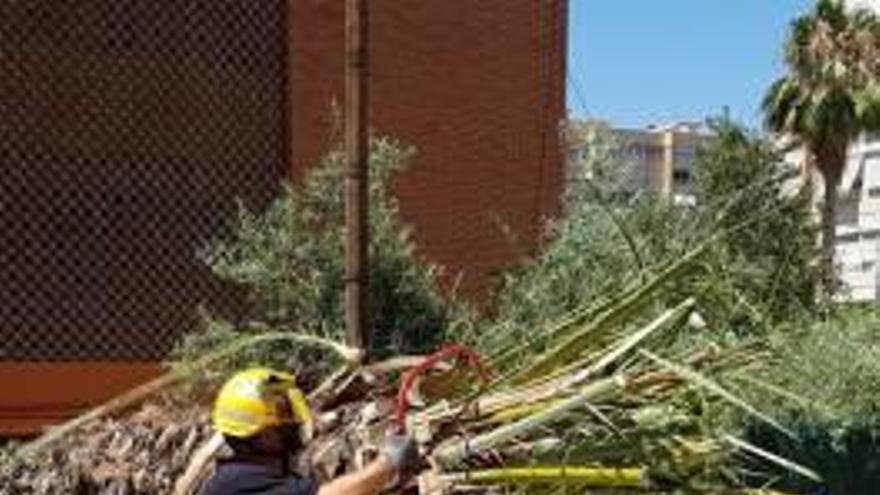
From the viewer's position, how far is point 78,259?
14.9 m

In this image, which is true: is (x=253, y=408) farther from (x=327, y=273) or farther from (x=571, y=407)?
(x=327, y=273)

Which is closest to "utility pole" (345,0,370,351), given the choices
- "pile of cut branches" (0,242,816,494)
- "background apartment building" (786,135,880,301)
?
"pile of cut branches" (0,242,816,494)

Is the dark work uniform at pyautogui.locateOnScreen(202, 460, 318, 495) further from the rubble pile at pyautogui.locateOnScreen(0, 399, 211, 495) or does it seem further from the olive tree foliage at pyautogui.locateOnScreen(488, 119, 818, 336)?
the rubble pile at pyautogui.locateOnScreen(0, 399, 211, 495)

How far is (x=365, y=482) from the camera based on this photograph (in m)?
6.16

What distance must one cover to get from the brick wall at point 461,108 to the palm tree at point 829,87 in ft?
82.1

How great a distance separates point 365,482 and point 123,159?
935cm

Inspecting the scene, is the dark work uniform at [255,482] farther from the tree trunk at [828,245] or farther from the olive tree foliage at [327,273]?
the tree trunk at [828,245]

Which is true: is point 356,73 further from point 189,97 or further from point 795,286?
point 189,97

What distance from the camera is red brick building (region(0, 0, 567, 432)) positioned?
48.0 ft

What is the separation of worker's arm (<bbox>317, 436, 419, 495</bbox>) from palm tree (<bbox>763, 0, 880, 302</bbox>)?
36.8 m

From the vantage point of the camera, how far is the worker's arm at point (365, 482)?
6.08 metres

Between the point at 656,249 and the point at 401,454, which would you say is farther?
the point at 656,249

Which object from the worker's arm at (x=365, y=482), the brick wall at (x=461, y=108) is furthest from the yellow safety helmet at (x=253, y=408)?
the brick wall at (x=461, y=108)

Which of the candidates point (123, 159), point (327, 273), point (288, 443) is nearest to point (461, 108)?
point (123, 159)
